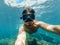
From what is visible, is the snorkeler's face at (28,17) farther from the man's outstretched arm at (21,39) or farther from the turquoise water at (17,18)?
the turquoise water at (17,18)

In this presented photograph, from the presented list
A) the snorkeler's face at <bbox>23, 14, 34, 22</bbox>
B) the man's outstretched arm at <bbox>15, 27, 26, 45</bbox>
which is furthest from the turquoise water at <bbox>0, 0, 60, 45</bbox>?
the snorkeler's face at <bbox>23, 14, 34, 22</bbox>

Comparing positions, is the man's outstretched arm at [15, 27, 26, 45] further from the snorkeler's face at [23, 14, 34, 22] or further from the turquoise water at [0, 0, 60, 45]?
the turquoise water at [0, 0, 60, 45]

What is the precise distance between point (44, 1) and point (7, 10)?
261cm

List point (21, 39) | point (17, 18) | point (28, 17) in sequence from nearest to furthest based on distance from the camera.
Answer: point (21, 39) < point (28, 17) < point (17, 18)

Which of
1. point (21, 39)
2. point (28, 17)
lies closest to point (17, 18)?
point (28, 17)

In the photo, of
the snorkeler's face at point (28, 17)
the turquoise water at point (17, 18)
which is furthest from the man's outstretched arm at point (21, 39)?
the turquoise water at point (17, 18)

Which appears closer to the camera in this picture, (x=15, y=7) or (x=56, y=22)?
(x=15, y=7)

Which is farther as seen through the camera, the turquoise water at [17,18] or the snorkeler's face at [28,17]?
the turquoise water at [17,18]

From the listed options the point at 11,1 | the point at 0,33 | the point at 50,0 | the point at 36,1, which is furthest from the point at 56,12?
the point at 0,33

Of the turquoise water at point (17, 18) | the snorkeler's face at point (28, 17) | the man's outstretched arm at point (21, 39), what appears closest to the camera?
the man's outstretched arm at point (21, 39)

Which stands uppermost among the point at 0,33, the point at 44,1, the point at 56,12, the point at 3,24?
the point at 44,1

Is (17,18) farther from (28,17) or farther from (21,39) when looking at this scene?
(21,39)

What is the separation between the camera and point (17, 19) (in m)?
11.3

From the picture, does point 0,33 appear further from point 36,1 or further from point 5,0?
point 36,1
